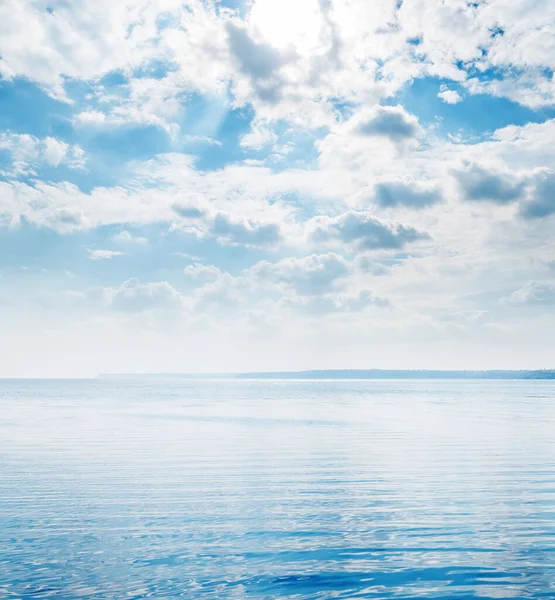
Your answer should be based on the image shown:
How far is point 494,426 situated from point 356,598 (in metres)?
46.3

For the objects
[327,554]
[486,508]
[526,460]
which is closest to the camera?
[327,554]

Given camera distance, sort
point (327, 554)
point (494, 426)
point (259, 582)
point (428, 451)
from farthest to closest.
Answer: point (494, 426)
point (428, 451)
point (327, 554)
point (259, 582)

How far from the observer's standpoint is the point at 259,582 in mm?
13000

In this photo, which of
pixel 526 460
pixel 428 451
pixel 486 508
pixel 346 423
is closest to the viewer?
pixel 486 508

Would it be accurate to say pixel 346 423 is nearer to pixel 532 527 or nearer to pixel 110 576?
pixel 532 527

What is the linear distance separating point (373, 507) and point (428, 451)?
16735 millimetres

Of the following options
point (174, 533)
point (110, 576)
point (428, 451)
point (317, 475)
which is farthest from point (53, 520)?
point (428, 451)

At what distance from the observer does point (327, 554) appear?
49.2 ft

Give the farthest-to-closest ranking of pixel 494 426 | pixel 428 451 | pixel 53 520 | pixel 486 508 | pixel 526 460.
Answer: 1. pixel 494 426
2. pixel 428 451
3. pixel 526 460
4. pixel 486 508
5. pixel 53 520

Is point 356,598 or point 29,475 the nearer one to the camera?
point 356,598

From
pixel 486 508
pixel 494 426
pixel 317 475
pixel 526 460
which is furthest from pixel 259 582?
pixel 494 426

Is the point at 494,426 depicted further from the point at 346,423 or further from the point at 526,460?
the point at 526,460

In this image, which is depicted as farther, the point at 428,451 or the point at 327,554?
the point at 428,451

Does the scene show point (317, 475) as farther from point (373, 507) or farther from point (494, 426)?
point (494, 426)
